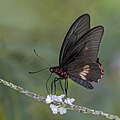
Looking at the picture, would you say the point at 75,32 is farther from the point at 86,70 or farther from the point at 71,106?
the point at 71,106

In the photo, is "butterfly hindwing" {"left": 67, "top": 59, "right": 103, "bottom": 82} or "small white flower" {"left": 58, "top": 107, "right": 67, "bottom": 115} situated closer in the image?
"small white flower" {"left": 58, "top": 107, "right": 67, "bottom": 115}

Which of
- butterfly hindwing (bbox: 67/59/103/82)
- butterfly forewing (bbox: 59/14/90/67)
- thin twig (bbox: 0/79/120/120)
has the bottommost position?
thin twig (bbox: 0/79/120/120)

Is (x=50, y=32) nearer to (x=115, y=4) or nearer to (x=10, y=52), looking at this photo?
(x=115, y=4)

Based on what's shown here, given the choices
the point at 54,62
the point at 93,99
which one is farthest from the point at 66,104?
the point at 93,99

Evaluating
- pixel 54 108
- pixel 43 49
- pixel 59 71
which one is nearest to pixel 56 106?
pixel 54 108

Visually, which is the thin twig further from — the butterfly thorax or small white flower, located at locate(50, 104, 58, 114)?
the butterfly thorax

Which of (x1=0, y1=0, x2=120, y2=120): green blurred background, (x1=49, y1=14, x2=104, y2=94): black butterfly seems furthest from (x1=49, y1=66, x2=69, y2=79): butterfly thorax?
(x1=0, y1=0, x2=120, y2=120): green blurred background

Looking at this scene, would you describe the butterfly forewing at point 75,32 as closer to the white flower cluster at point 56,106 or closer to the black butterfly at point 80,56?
the black butterfly at point 80,56
